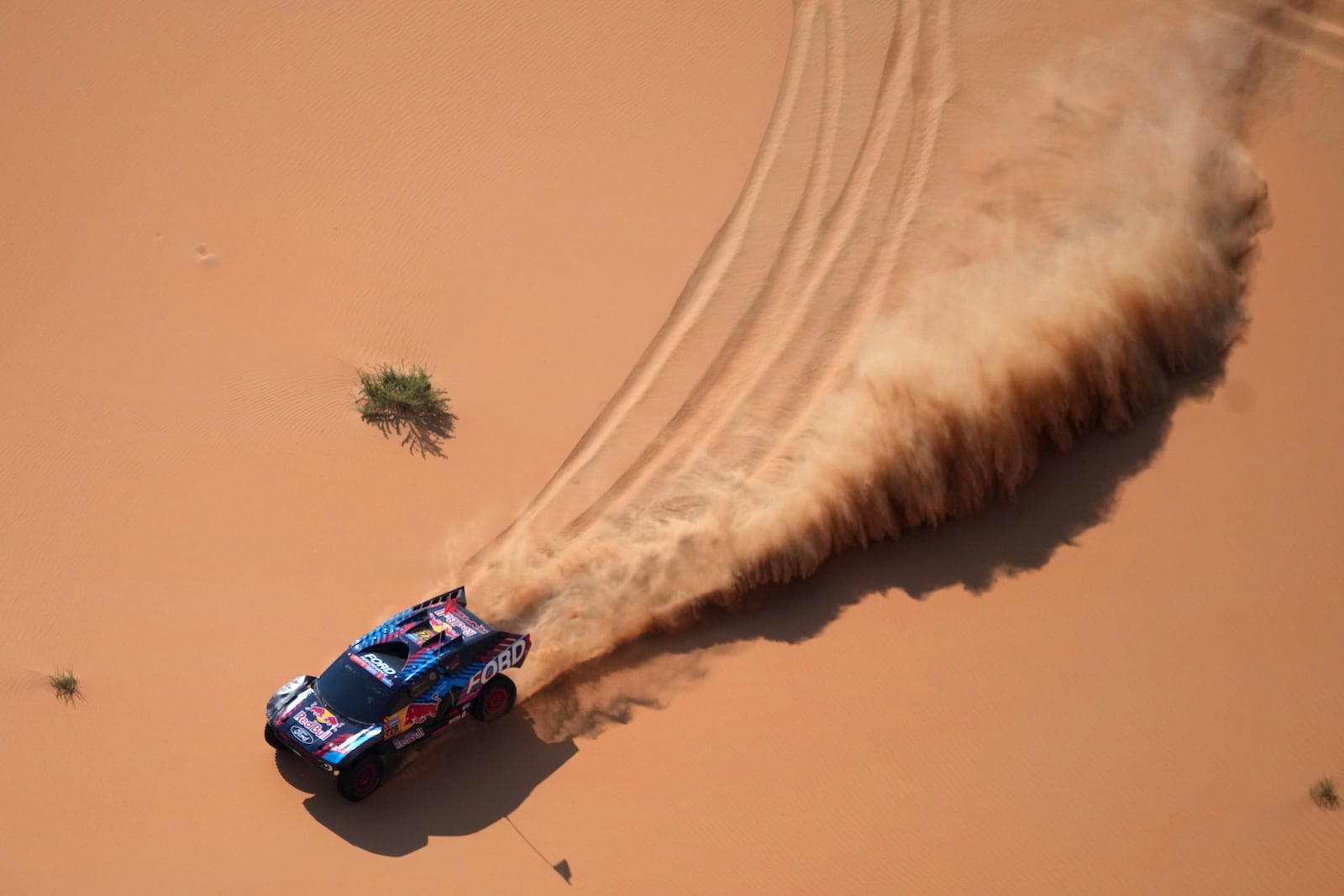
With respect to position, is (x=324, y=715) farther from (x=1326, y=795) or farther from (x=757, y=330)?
(x=1326, y=795)

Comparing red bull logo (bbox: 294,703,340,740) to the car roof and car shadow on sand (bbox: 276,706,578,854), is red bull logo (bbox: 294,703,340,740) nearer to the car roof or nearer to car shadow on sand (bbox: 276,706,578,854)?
the car roof

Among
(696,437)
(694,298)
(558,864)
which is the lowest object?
(558,864)

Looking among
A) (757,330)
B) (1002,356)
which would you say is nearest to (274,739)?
(757,330)

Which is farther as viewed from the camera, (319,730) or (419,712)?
(419,712)

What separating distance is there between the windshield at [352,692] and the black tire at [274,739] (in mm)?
522

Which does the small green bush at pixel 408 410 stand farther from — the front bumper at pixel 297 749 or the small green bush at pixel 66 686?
the small green bush at pixel 66 686

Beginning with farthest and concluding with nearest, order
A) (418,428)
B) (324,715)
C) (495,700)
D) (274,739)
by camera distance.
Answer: (418,428), (495,700), (274,739), (324,715)

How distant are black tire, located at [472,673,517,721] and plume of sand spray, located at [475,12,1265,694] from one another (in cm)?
39

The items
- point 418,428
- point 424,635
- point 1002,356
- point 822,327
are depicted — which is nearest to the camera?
point 424,635

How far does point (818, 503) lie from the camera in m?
12.8

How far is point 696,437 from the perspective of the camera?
544 inches

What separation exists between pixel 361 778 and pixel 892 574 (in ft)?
19.6

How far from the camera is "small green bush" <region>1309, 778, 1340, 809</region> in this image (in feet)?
38.6

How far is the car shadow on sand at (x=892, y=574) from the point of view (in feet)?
39.5
